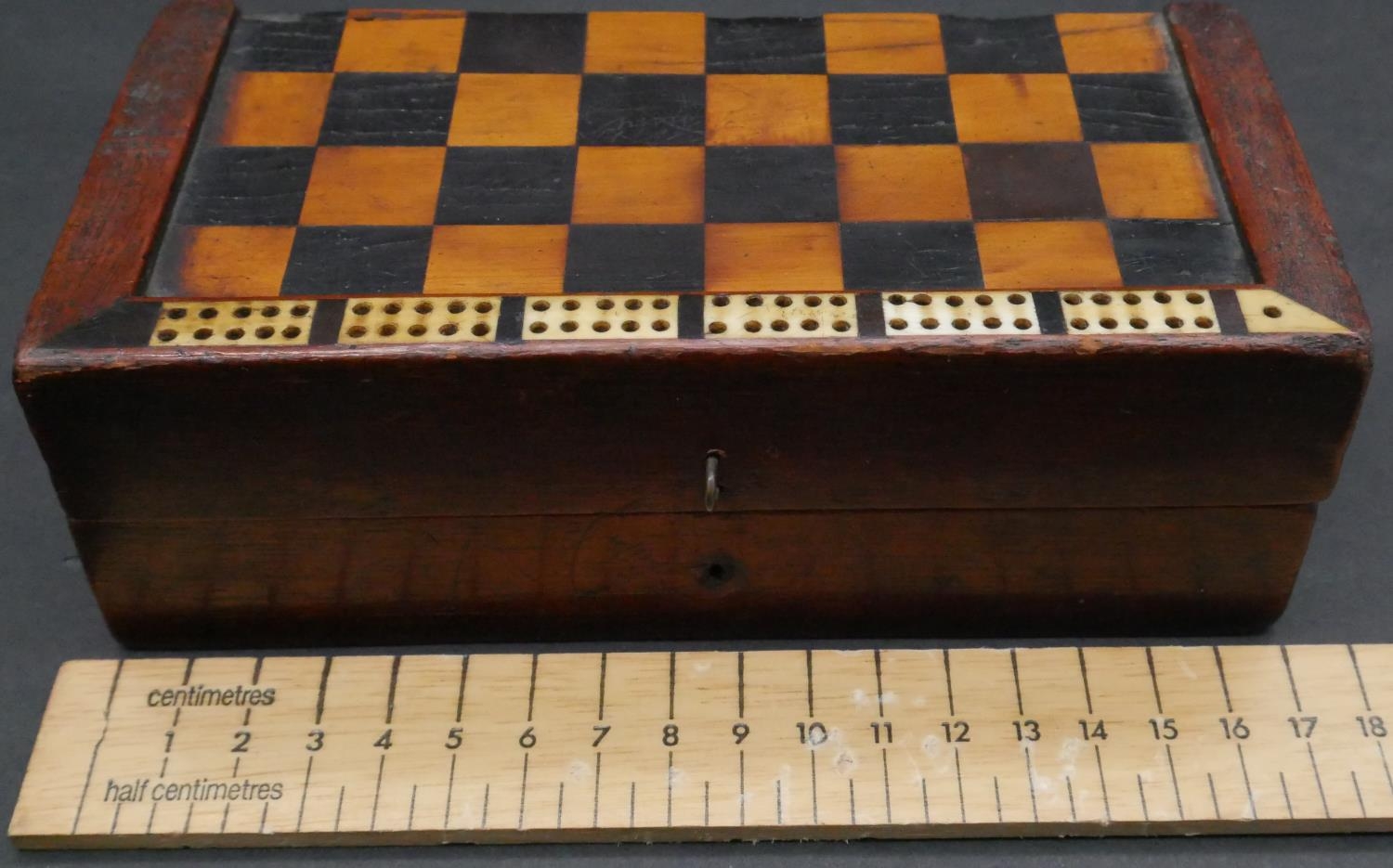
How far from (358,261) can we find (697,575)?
60 cm

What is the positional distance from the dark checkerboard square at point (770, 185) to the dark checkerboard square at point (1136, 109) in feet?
1.25

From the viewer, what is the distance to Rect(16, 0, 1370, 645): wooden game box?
6.79ft

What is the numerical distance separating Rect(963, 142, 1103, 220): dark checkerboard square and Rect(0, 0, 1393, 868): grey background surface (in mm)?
600

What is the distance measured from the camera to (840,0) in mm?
3354


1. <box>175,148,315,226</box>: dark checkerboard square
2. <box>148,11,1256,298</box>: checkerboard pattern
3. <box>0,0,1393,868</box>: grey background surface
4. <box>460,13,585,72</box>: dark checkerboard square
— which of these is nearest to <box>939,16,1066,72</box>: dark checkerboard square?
<box>148,11,1256,298</box>: checkerboard pattern

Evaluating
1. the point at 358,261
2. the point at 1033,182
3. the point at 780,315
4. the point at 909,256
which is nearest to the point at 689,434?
the point at 780,315

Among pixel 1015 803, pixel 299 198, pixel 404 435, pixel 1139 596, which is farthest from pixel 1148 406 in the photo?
pixel 299 198

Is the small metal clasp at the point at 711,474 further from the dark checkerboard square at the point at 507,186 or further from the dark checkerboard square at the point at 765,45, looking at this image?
the dark checkerboard square at the point at 765,45

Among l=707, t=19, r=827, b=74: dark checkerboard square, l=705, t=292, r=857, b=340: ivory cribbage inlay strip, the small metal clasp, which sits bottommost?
the small metal clasp

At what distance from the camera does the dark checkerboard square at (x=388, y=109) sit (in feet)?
7.88

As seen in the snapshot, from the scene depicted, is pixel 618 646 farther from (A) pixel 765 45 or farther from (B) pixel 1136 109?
(B) pixel 1136 109

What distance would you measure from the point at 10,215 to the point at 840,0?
1.58m

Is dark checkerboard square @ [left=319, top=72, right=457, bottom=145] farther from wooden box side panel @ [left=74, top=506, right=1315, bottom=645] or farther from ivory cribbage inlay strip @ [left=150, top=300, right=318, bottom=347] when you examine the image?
wooden box side panel @ [left=74, top=506, right=1315, bottom=645]

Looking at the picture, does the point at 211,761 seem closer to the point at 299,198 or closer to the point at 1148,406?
the point at 299,198
